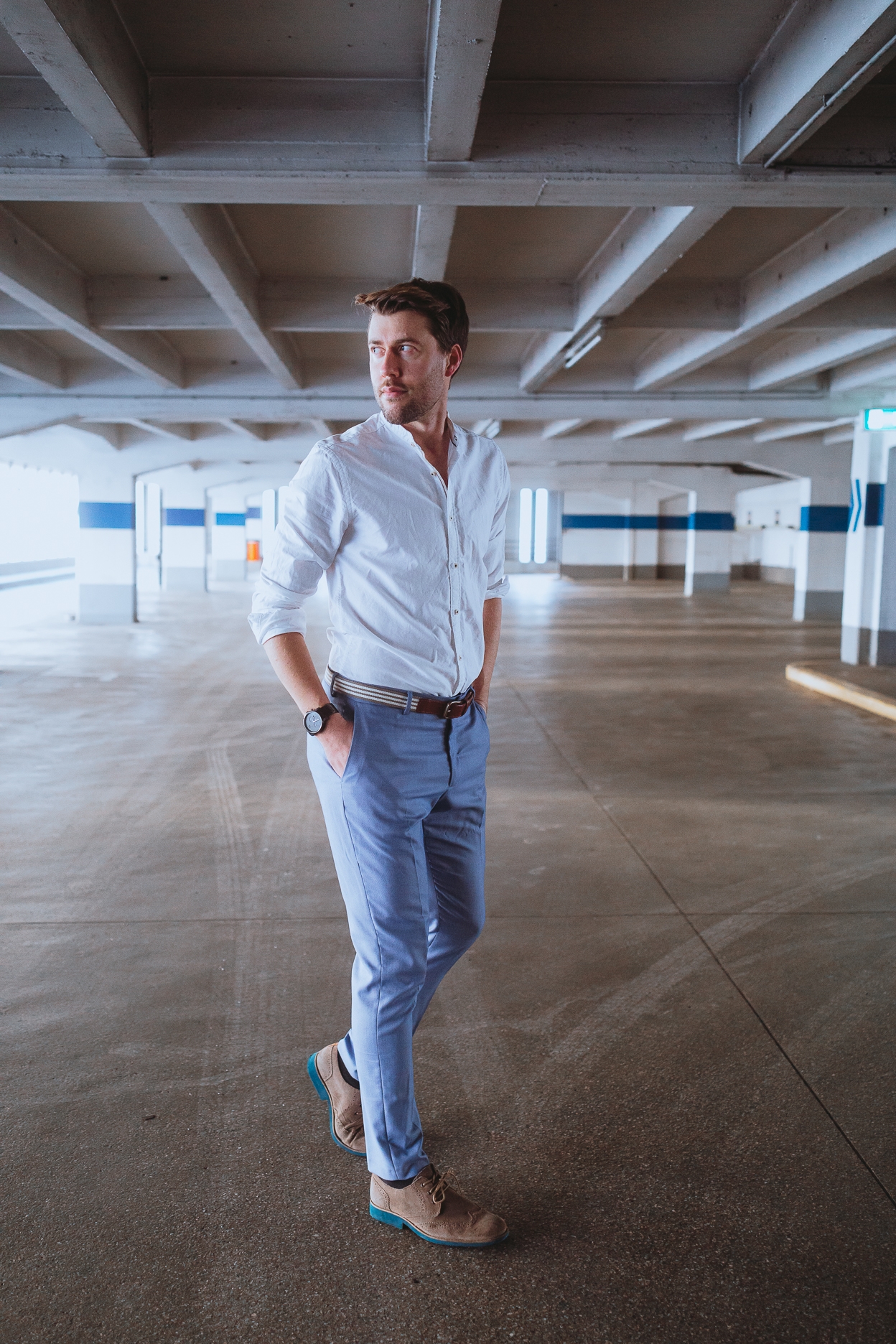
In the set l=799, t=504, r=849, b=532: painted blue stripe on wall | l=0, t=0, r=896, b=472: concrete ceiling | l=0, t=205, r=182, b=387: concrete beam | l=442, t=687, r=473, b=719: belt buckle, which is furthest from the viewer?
l=799, t=504, r=849, b=532: painted blue stripe on wall

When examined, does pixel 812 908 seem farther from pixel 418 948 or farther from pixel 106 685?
pixel 106 685

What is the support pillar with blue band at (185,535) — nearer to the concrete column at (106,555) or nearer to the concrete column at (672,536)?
the concrete column at (106,555)

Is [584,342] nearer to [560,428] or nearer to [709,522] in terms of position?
[560,428]

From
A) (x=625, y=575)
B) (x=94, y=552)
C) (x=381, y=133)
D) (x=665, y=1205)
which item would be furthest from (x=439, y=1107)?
(x=625, y=575)

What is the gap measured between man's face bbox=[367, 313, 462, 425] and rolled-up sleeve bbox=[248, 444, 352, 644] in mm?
199

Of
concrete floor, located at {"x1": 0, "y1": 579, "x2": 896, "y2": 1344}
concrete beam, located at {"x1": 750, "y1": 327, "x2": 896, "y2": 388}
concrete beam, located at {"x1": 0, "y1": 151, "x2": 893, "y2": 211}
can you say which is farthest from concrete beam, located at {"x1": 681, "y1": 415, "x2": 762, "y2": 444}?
concrete beam, located at {"x1": 0, "y1": 151, "x2": 893, "y2": 211}

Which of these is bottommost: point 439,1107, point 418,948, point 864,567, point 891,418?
point 439,1107

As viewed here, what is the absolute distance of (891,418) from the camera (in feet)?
35.8

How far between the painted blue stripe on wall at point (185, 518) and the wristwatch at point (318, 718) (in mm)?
25317

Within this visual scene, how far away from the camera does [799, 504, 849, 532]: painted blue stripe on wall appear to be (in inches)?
823

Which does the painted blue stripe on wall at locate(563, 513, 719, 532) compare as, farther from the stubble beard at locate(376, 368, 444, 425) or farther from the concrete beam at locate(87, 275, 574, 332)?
the stubble beard at locate(376, 368, 444, 425)

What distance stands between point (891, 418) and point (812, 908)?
27.5 ft

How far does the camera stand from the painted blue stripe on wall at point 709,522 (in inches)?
1085

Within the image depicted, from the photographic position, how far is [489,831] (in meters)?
5.44
